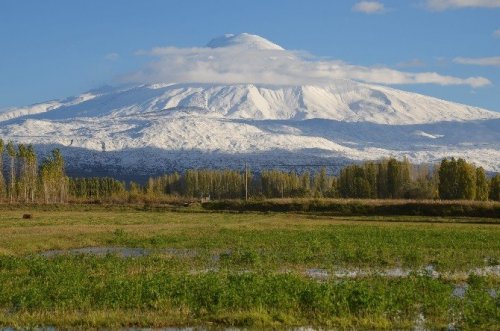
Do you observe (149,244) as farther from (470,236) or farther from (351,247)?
(470,236)

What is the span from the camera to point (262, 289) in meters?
21.7

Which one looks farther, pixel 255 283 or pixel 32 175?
pixel 32 175

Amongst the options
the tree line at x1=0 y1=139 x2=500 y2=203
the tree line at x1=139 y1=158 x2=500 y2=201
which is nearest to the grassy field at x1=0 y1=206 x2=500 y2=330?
the tree line at x1=139 y1=158 x2=500 y2=201

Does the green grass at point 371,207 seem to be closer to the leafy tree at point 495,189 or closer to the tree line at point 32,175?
the tree line at point 32,175

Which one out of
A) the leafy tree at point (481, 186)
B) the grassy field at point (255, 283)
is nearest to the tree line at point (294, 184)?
the leafy tree at point (481, 186)

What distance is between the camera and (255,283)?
2231 cm

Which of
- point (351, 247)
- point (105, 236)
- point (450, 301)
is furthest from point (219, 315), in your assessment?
point (105, 236)

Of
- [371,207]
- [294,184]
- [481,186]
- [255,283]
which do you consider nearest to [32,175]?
[371,207]

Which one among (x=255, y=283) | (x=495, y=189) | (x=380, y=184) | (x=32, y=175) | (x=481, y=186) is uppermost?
(x=32, y=175)

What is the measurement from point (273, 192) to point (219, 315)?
170m

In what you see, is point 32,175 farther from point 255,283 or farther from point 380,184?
point 255,283

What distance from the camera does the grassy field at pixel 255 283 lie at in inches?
758

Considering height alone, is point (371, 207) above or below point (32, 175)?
below

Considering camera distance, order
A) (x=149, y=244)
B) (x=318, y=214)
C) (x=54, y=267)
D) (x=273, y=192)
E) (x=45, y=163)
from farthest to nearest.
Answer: (x=273, y=192) → (x=45, y=163) → (x=318, y=214) → (x=149, y=244) → (x=54, y=267)
